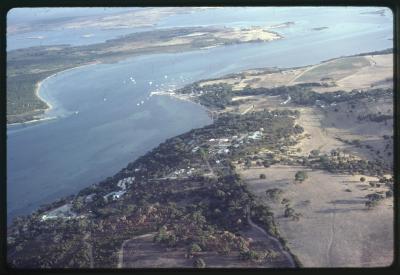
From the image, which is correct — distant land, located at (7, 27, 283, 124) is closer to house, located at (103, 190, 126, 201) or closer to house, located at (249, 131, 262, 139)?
house, located at (249, 131, 262, 139)

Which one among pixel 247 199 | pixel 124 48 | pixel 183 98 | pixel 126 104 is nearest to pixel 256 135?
pixel 247 199

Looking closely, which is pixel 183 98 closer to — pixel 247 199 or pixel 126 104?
pixel 126 104

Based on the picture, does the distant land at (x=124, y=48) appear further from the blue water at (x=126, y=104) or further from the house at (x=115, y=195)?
the house at (x=115, y=195)

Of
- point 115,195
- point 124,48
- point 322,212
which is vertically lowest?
point 322,212

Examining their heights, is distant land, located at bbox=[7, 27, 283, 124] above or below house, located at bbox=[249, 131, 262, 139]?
above

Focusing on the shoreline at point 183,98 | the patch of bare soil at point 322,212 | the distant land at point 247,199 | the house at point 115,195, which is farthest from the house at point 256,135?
the house at point 115,195

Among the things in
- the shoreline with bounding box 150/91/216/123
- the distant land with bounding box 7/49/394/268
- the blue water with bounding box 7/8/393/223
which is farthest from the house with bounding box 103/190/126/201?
the shoreline with bounding box 150/91/216/123

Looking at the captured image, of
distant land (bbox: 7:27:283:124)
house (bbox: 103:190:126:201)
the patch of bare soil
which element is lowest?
the patch of bare soil

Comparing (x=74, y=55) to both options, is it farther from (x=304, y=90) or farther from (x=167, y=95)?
(x=304, y=90)

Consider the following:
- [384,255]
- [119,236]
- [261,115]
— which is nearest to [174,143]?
[261,115]

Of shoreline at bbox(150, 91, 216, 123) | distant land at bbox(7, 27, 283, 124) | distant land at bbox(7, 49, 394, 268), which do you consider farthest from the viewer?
distant land at bbox(7, 27, 283, 124)
